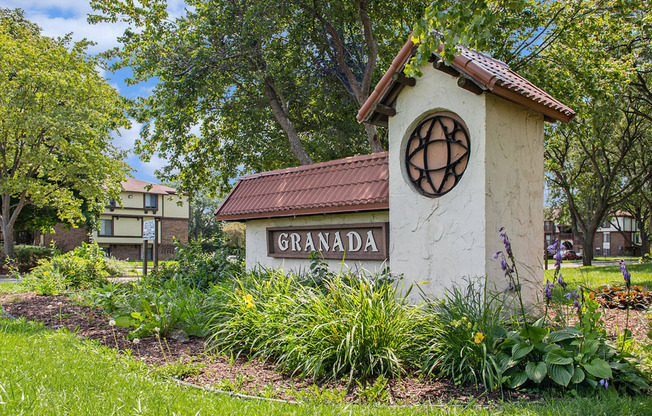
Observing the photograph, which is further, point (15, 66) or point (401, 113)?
point (15, 66)

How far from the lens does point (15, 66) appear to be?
2366cm

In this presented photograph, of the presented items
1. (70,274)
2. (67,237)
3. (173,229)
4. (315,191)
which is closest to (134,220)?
(173,229)

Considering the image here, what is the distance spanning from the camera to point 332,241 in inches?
323

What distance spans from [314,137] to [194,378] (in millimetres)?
15690

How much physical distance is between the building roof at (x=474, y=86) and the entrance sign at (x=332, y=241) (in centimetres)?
177

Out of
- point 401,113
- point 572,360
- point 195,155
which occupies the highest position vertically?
point 195,155

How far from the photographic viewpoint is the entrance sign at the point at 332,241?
746cm

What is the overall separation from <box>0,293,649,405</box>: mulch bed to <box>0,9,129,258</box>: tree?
65.4 ft

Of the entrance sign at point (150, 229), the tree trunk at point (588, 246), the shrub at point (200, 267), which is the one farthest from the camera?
the tree trunk at point (588, 246)

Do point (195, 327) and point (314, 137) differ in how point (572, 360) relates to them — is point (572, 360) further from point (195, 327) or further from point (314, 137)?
point (314, 137)

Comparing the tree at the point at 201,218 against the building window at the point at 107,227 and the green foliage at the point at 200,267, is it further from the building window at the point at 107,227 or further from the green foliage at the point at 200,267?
the green foliage at the point at 200,267

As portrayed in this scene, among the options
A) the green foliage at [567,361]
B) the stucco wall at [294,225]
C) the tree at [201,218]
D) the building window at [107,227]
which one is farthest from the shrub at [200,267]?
the tree at [201,218]

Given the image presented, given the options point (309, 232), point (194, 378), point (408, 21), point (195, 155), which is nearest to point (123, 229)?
point (195, 155)

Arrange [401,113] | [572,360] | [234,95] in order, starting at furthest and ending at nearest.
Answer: [234,95] → [401,113] → [572,360]
